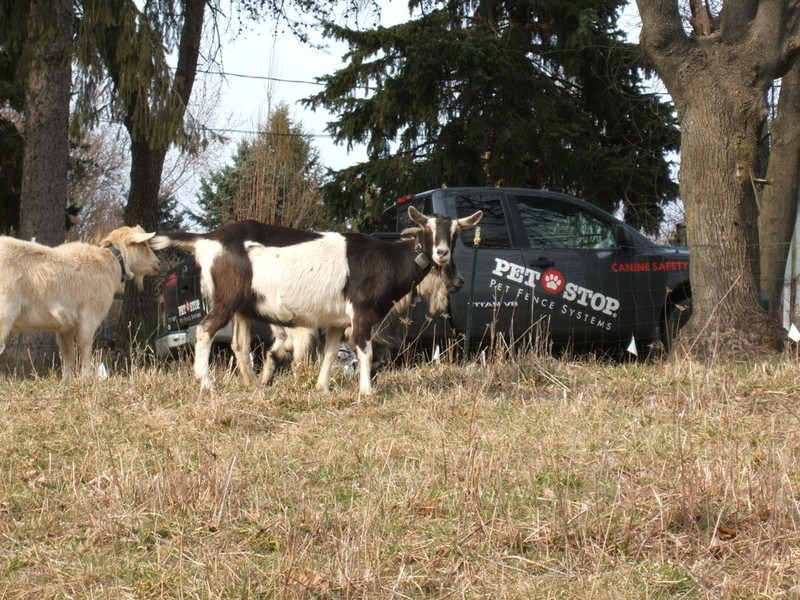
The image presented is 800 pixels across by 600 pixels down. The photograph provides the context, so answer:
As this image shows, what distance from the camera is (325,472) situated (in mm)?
6082

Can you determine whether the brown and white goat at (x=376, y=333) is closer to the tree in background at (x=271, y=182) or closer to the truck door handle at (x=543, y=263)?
the truck door handle at (x=543, y=263)

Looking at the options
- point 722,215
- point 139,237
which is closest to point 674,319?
point 722,215

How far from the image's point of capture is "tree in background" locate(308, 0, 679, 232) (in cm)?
1986

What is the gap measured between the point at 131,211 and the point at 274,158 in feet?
48.1

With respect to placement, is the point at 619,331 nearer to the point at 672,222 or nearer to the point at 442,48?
the point at 442,48

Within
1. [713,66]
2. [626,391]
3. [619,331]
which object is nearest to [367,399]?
[626,391]

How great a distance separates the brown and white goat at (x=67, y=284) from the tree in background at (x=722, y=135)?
5648 mm

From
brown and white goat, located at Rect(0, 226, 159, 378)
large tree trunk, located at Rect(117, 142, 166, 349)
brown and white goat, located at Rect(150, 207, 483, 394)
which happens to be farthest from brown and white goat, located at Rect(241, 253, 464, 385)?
large tree trunk, located at Rect(117, 142, 166, 349)

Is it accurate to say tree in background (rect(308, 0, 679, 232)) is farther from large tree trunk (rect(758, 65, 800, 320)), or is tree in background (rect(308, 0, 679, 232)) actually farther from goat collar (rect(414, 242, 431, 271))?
goat collar (rect(414, 242, 431, 271))

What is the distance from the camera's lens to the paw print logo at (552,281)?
11.5 m

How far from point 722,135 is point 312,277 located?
450cm

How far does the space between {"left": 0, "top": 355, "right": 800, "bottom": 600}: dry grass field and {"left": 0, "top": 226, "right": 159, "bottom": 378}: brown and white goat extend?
187 centimetres

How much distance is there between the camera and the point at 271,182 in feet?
97.7

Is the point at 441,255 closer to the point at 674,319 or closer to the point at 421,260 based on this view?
the point at 421,260
